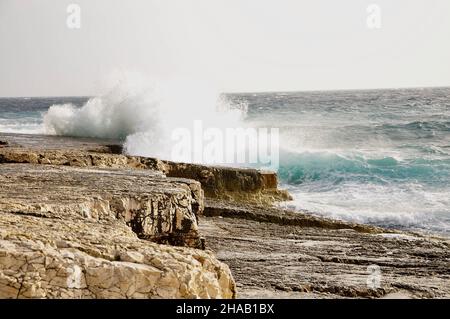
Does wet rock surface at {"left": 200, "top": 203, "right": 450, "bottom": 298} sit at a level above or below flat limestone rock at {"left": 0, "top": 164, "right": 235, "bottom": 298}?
below

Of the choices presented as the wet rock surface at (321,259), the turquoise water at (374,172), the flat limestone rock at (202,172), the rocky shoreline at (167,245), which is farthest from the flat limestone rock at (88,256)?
the turquoise water at (374,172)

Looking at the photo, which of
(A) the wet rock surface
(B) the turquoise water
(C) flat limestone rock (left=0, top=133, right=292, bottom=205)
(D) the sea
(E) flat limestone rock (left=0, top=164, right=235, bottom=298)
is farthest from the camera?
(D) the sea

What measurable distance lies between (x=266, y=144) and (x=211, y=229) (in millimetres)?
13254

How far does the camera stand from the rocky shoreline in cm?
284

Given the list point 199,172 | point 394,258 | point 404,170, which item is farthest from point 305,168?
point 394,258

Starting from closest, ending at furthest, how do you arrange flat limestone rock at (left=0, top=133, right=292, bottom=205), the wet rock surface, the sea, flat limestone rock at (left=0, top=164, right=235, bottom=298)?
flat limestone rock at (left=0, top=164, right=235, bottom=298)
the wet rock surface
flat limestone rock at (left=0, top=133, right=292, bottom=205)
the sea

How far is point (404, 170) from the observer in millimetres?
16766

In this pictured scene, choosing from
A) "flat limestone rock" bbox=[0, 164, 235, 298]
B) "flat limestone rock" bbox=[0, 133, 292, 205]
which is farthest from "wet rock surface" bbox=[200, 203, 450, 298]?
"flat limestone rock" bbox=[0, 133, 292, 205]

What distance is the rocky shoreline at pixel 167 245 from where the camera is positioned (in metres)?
2.84

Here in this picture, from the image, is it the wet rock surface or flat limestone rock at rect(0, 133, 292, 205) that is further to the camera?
flat limestone rock at rect(0, 133, 292, 205)

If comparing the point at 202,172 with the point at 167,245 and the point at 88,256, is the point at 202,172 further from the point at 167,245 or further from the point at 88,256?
the point at 88,256

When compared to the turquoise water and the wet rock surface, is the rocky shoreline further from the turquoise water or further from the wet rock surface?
the turquoise water

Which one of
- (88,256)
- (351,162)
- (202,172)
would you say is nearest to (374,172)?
(351,162)
